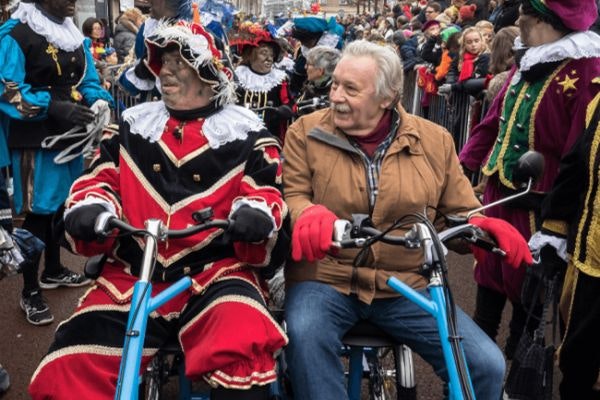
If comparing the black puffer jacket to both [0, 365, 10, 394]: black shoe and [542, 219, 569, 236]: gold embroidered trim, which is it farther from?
[542, 219, 569, 236]: gold embroidered trim

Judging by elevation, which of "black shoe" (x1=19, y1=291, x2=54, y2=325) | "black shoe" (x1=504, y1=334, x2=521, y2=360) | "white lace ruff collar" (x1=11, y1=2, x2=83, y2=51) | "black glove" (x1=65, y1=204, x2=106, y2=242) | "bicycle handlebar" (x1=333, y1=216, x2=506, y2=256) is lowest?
"black shoe" (x1=19, y1=291, x2=54, y2=325)

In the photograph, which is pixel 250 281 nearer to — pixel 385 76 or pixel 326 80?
pixel 385 76

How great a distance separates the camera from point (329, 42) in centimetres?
815

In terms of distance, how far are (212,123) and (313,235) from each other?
0.89m

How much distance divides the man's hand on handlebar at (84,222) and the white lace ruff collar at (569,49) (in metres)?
2.23

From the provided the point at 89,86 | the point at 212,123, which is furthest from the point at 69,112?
the point at 212,123

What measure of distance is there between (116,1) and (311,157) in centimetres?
2338

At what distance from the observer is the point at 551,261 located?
3.14m

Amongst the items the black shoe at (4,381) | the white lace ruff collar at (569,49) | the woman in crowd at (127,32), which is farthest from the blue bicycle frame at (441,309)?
the woman in crowd at (127,32)

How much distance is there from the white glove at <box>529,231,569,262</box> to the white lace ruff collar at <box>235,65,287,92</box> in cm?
361

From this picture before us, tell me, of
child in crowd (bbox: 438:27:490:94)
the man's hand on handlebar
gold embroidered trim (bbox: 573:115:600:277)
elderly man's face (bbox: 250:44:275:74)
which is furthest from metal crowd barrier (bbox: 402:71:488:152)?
the man's hand on handlebar

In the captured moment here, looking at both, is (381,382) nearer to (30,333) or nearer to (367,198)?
(367,198)

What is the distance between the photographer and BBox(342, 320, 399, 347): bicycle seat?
267cm

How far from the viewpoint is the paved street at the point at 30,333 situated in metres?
3.78
